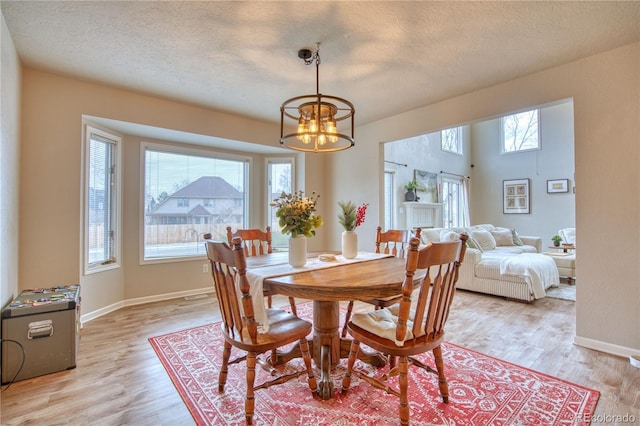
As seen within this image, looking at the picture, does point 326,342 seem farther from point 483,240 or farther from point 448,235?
point 483,240

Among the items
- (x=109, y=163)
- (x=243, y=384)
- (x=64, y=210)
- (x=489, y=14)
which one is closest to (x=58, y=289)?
(x=64, y=210)

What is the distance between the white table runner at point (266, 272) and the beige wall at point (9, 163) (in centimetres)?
181

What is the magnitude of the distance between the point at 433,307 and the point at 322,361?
31.8 inches

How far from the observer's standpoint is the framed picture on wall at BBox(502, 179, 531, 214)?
757 cm

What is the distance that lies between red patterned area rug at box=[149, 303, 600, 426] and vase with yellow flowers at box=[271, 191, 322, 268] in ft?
2.73

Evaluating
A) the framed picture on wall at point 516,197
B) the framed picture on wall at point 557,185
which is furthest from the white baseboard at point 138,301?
the framed picture on wall at point 557,185

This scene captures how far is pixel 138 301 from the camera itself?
12.3ft

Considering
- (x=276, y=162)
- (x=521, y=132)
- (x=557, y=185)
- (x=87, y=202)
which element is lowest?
(x=87, y=202)

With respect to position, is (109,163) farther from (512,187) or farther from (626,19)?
(512,187)

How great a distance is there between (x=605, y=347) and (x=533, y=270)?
143 centimetres

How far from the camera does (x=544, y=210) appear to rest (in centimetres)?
726

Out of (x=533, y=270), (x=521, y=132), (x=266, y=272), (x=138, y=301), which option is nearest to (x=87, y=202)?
(x=138, y=301)

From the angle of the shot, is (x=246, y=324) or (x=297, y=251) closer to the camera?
(x=246, y=324)

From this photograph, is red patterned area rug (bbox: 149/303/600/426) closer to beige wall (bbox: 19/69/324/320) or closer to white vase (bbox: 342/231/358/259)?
white vase (bbox: 342/231/358/259)
